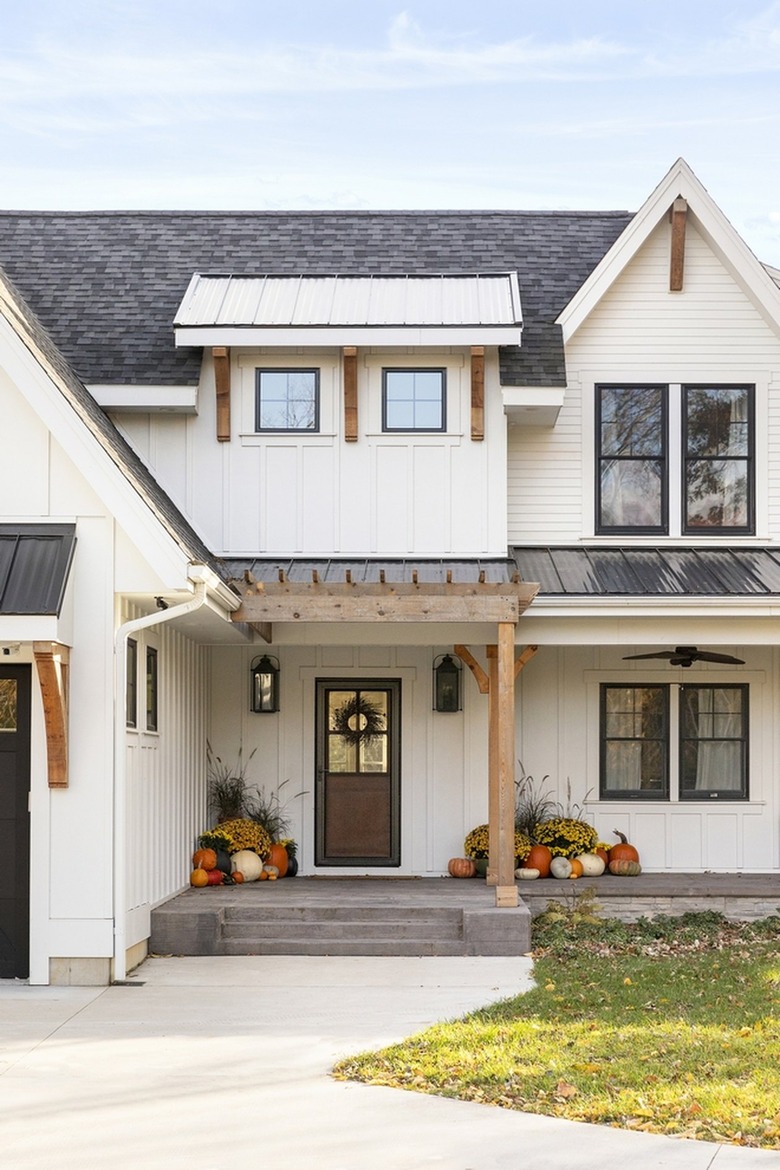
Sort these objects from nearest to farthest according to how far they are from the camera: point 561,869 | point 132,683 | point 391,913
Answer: point 132,683 < point 391,913 < point 561,869

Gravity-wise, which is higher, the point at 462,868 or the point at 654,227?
the point at 654,227

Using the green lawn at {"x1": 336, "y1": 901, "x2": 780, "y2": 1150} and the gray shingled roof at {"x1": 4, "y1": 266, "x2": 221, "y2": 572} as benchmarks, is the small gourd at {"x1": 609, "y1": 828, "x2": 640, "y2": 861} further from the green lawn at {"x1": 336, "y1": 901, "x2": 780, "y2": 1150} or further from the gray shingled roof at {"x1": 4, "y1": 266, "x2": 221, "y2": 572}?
the gray shingled roof at {"x1": 4, "y1": 266, "x2": 221, "y2": 572}

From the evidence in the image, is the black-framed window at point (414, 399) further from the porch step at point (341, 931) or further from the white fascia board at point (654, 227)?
the porch step at point (341, 931)

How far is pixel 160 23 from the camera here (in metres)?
17.9

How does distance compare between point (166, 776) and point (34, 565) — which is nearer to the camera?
point (34, 565)

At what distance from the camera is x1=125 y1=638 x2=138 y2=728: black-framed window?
451 inches

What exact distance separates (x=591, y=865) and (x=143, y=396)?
6586 millimetres

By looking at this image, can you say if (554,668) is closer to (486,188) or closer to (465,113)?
(465,113)

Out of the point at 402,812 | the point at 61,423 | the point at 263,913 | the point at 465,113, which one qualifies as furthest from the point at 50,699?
the point at 465,113

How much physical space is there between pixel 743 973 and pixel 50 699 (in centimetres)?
571

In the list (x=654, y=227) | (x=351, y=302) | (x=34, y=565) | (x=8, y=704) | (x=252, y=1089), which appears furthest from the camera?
(x=654, y=227)

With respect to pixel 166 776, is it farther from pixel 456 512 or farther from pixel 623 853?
pixel 623 853

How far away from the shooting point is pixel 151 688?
1237 cm

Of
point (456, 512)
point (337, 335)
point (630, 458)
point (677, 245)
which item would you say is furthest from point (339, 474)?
point (677, 245)
